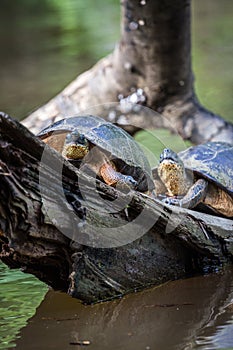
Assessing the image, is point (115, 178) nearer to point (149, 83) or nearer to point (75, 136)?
point (75, 136)

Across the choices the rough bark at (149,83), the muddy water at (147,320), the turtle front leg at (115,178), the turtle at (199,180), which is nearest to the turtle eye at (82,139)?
the turtle front leg at (115,178)

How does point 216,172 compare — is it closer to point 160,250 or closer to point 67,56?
point 160,250

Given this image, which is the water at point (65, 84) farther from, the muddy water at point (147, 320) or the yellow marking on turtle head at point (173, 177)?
the yellow marking on turtle head at point (173, 177)

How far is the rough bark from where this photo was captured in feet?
20.0

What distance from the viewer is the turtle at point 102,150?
3680mm

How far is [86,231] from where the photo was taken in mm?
3070

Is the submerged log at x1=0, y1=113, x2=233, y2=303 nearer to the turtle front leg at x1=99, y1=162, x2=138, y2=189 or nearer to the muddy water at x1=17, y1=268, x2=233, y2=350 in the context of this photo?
the muddy water at x1=17, y1=268, x2=233, y2=350

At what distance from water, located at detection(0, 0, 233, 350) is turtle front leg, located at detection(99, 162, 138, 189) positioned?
482 mm

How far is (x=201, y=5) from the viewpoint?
13414 mm

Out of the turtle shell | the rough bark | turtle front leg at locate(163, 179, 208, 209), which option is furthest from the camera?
the rough bark

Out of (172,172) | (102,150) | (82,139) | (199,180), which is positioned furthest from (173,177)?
(82,139)

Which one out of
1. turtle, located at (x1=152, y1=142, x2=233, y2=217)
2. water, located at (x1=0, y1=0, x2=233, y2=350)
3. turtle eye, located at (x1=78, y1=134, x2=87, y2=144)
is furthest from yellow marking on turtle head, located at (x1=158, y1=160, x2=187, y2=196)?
water, located at (x1=0, y1=0, x2=233, y2=350)

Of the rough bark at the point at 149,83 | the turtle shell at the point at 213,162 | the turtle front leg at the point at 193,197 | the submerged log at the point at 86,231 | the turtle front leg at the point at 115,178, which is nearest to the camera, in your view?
the submerged log at the point at 86,231

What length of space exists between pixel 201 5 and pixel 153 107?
735cm
